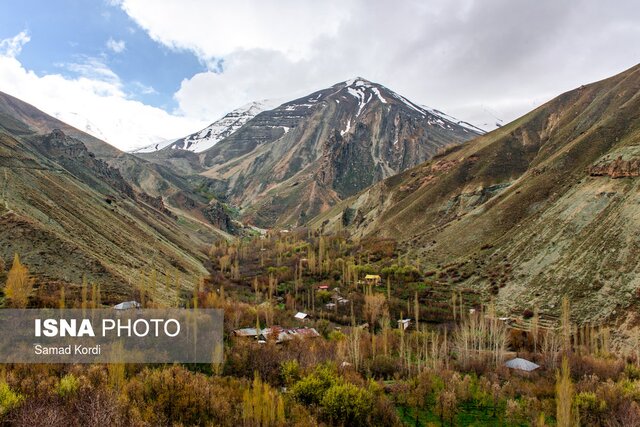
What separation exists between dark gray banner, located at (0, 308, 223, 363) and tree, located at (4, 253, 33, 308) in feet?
3.25

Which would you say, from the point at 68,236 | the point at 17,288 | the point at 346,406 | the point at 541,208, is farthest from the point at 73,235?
the point at 541,208

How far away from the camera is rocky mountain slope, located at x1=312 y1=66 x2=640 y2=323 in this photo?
142 feet

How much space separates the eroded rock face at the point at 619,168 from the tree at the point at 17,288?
66.0 m

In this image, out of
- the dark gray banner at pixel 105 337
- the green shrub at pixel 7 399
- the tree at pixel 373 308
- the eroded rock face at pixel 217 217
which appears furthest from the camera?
the eroded rock face at pixel 217 217

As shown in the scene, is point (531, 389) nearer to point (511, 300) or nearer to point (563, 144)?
point (511, 300)

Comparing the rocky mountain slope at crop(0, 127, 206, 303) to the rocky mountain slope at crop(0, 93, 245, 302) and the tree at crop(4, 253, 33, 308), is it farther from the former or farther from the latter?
the tree at crop(4, 253, 33, 308)

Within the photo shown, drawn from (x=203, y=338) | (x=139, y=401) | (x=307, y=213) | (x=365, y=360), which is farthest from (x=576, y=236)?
(x=307, y=213)

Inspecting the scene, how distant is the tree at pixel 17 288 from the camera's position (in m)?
27.4

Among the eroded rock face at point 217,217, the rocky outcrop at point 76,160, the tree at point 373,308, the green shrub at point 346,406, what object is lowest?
the tree at point 373,308

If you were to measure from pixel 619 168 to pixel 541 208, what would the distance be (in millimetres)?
12718

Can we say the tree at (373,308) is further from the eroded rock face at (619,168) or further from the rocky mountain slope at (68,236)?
the eroded rock face at (619,168)

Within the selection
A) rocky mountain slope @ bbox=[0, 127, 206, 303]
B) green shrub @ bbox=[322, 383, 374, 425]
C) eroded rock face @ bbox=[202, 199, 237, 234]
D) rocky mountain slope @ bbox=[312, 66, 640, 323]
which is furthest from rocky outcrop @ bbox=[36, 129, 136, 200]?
green shrub @ bbox=[322, 383, 374, 425]

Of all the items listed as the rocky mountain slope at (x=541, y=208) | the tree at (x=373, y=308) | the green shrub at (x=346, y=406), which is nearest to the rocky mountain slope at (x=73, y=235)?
the tree at (x=373, y=308)

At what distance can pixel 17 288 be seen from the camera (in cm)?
2756
